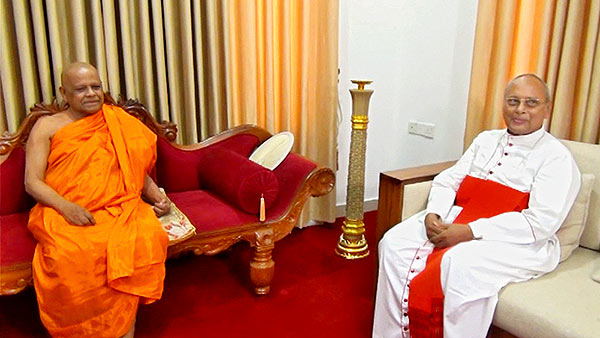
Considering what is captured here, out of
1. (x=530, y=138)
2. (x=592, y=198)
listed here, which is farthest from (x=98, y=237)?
(x=592, y=198)

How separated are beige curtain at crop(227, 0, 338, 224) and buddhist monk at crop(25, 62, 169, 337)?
830mm

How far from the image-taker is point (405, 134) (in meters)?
3.51

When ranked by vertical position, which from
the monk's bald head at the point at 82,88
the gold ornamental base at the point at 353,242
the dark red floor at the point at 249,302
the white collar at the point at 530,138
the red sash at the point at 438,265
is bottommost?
the dark red floor at the point at 249,302

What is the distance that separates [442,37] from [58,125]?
237cm

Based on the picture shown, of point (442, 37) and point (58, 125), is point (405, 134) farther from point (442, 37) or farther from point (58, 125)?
point (58, 125)

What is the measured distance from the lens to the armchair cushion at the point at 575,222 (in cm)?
180

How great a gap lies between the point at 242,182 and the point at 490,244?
3.61 feet

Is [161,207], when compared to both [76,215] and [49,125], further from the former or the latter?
[49,125]

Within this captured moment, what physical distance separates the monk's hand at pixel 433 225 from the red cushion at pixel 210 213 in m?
0.81

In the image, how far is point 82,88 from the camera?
1.97 m

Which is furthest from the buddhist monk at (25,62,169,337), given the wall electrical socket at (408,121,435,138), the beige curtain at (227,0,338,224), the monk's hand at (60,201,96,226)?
the wall electrical socket at (408,121,435,138)

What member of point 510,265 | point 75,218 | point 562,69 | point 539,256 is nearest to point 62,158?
point 75,218

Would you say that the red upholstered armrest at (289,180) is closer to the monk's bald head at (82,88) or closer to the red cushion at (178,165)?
the red cushion at (178,165)

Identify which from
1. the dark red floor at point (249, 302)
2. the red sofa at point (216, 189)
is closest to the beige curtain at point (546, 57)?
the red sofa at point (216, 189)
